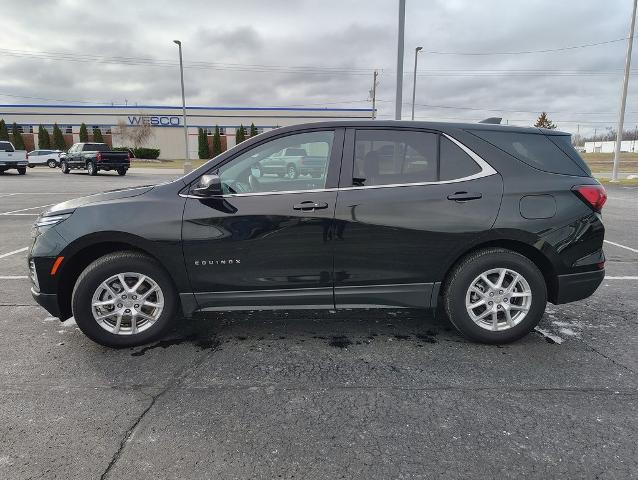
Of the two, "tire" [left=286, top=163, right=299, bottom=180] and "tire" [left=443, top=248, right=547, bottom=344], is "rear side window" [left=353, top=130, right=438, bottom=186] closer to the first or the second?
"tire" [left=286, top=163, right=299, bottom=180]

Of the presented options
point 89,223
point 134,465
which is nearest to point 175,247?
point 89,223

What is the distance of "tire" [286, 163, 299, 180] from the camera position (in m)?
3.45

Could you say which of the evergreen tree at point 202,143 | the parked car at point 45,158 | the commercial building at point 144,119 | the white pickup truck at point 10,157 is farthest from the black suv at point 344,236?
the commercial building at point 144,119

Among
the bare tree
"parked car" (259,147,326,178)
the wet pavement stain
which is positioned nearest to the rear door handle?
"parked car" (259,147,326,178)

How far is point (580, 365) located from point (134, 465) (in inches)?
121

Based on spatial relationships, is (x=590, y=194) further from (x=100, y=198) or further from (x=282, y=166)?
(x=100, y=198)

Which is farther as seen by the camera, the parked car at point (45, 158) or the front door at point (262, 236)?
the parked car at point (45, 158)

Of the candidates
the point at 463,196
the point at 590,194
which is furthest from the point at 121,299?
the point at 590,194

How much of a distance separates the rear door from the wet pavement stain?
13.9 inches

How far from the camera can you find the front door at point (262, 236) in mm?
3303

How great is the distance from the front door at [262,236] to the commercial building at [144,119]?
5685cm

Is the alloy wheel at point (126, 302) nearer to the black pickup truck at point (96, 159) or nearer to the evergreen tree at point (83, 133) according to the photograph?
the black pickup truck at point (96, 159)

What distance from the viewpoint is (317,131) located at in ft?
11.5

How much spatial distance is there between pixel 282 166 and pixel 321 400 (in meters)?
1.87
